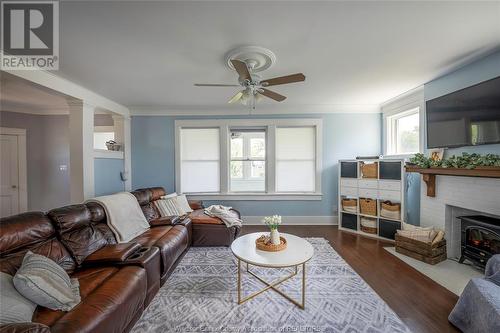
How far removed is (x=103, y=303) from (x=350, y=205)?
3999mm

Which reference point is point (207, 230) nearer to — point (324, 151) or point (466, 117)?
point (324, 151)

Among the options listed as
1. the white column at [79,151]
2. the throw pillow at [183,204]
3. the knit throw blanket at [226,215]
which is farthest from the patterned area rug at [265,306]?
the white column at [79,151]

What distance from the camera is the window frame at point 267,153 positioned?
445cm

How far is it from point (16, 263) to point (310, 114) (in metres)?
4.62

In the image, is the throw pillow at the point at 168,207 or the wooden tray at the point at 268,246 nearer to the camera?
the wooden tray at the point at 268,246

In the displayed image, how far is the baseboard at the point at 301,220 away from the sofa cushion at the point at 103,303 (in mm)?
2862

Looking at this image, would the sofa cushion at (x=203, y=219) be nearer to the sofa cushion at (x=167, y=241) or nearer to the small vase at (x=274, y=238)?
the sofa cushion at (x=167, y=241)

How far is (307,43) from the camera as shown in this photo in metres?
2.04

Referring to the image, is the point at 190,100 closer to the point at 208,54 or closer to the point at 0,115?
the point at 208,54

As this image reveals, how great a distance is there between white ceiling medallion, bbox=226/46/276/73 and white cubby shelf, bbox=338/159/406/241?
105 inches

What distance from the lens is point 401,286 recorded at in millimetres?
2236

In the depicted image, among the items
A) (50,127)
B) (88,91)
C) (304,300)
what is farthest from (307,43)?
(50,127)

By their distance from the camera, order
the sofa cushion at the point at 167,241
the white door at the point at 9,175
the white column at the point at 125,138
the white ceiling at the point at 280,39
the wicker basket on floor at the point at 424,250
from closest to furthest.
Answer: the white ceiling at the point at 280,39 < the sofa cushion at the point at 167,241 < the wicker basket on floor at the point at 424,250 < the white door at the point at 9,175 < the white column at the point at 125,138

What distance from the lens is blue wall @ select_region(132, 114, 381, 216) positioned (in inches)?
175
